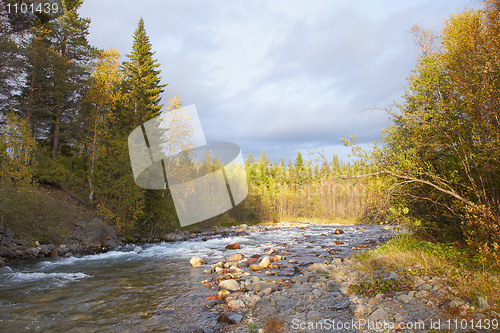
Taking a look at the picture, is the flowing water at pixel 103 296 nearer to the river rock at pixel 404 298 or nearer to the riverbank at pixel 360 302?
the riverbank at pixel 360 302

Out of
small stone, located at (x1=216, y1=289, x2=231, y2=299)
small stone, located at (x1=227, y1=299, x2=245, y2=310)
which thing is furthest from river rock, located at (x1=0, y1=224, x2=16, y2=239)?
small stone, located at (x1=227, y1=299, x2=245, y2=310)

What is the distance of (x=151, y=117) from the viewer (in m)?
29.8

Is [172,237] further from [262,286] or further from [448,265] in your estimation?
[448,265]

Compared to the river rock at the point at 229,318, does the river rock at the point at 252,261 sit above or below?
below

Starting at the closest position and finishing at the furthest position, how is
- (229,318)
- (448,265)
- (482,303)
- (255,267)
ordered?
1. (482,303)
2. (229,318)
3. (448,265)
4. (255,267)

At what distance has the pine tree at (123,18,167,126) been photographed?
107ft

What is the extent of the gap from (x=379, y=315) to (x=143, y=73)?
35.2 meters

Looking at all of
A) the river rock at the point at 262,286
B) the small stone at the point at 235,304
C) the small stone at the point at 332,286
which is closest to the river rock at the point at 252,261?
the river rock at the point at 262,286

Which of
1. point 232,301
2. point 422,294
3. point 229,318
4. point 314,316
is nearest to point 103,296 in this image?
point 232,301

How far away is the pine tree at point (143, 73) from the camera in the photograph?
1286 inches

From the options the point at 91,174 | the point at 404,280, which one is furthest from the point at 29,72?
the point at 404,280

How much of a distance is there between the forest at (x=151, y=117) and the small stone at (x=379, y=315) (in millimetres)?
2933

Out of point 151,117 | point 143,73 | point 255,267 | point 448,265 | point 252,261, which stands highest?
point 143,73

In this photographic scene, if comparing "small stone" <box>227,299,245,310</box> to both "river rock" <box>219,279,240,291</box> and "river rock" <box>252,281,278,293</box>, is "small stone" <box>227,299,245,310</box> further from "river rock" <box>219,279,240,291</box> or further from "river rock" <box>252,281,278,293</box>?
"river rock" <box>219,279,240,291</box>
